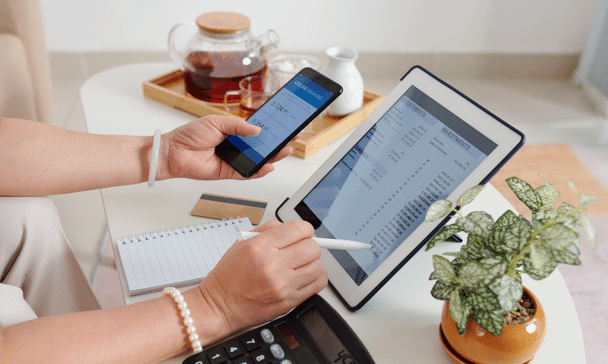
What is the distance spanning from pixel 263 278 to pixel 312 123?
1.86 feet

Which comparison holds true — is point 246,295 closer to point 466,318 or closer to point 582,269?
point 466,318

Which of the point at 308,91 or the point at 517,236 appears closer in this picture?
the point at 517,236

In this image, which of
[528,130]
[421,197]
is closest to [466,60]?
[528,130]

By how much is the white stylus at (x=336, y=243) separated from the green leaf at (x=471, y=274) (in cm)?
19

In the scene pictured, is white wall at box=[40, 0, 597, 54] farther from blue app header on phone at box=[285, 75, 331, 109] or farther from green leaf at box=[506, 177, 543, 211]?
green leaf at box=[506, 177, 543, 211]

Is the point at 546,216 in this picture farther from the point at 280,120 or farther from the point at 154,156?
the point at 154,156

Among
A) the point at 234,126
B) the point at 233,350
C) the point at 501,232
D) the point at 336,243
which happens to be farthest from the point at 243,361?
the point at 234,126

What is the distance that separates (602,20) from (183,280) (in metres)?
2.75

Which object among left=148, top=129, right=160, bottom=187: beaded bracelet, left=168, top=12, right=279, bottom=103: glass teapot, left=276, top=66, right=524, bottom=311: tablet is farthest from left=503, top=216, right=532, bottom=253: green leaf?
left=168, top=12, right=279, bottom=103: glass teapot

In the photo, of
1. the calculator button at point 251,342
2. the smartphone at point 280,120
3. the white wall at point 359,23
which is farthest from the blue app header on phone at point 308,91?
the white wall at point 359,23

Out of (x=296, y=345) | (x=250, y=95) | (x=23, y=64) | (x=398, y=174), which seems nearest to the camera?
(x=296, y=345)

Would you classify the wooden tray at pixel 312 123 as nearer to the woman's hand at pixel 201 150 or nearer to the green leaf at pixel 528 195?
the woman's hand at pixel 201 150

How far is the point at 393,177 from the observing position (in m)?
0.70

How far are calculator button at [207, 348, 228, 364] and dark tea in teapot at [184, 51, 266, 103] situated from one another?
0.71 meters
